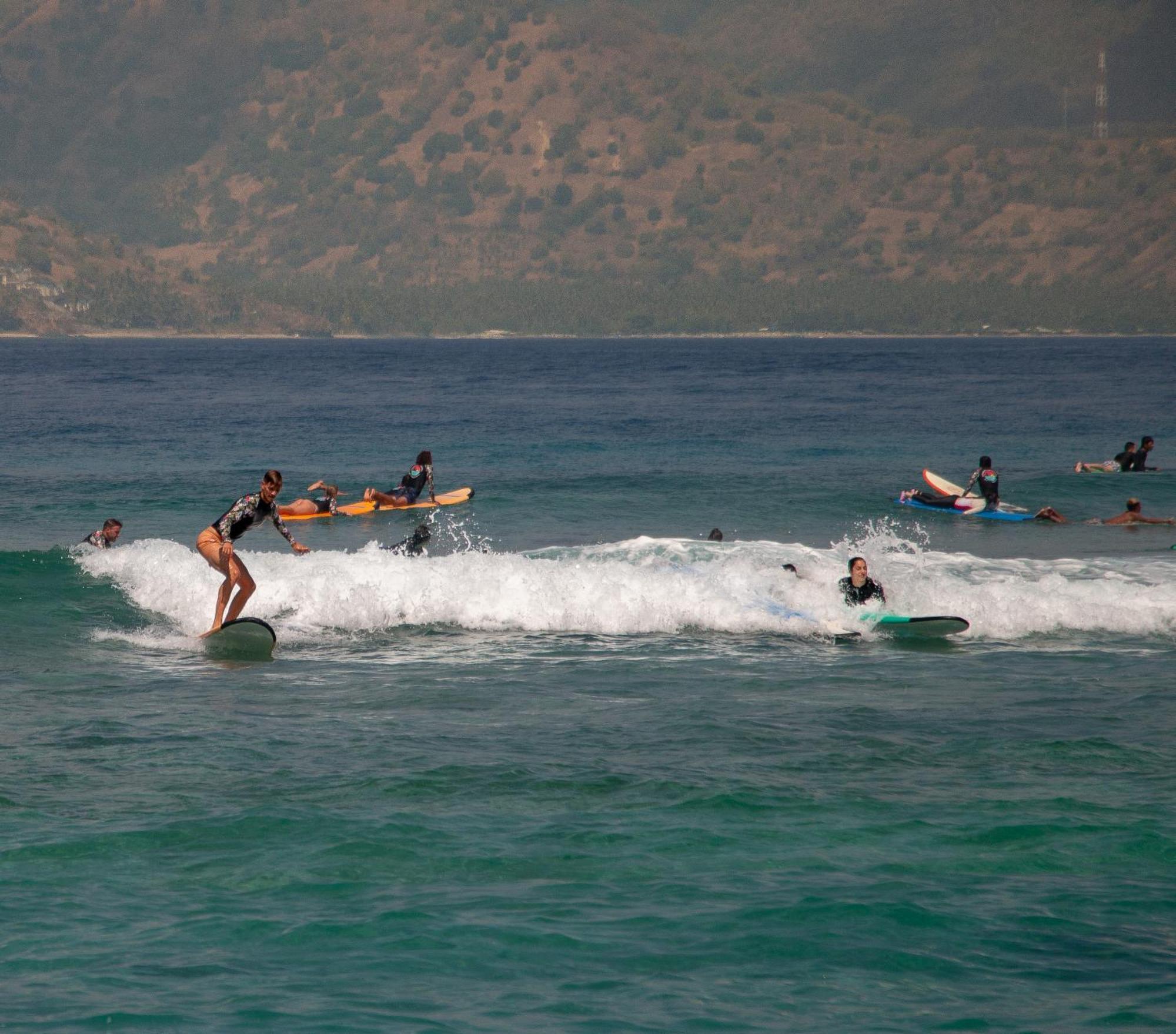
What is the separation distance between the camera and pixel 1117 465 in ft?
141

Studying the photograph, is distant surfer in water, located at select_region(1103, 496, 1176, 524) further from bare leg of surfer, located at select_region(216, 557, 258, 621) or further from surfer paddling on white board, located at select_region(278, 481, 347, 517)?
bare leg of surfer, located at select_region(216, 557, 258, 621)

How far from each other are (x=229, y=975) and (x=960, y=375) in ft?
433

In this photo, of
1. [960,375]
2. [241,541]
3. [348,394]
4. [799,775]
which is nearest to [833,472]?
[241,541]

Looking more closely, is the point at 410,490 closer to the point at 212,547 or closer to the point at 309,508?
the point at 309,508

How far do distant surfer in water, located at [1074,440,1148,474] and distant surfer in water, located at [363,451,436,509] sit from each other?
19512 millimetres

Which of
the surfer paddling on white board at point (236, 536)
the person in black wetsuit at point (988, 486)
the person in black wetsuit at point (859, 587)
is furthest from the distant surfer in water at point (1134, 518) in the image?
the surfer paddling on white board at point (236, 536)

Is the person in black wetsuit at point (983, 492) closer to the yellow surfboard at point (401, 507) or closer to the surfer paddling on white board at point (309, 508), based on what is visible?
the yellow surfboard at point (401, 507)

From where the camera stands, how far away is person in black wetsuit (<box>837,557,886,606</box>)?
21.0m

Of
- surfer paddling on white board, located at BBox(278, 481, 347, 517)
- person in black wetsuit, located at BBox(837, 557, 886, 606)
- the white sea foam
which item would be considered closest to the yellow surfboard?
surfer paddling on white board, located at BBox(278, 481, 347, 517)

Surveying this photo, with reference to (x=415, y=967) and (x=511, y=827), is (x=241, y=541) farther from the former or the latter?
(x=415, y=967)

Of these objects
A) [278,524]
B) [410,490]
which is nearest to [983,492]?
[410,490]

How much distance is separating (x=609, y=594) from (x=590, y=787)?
9.36 metres

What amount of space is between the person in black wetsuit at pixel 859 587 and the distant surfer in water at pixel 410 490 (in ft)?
57.0

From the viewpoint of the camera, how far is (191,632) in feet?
70.1
